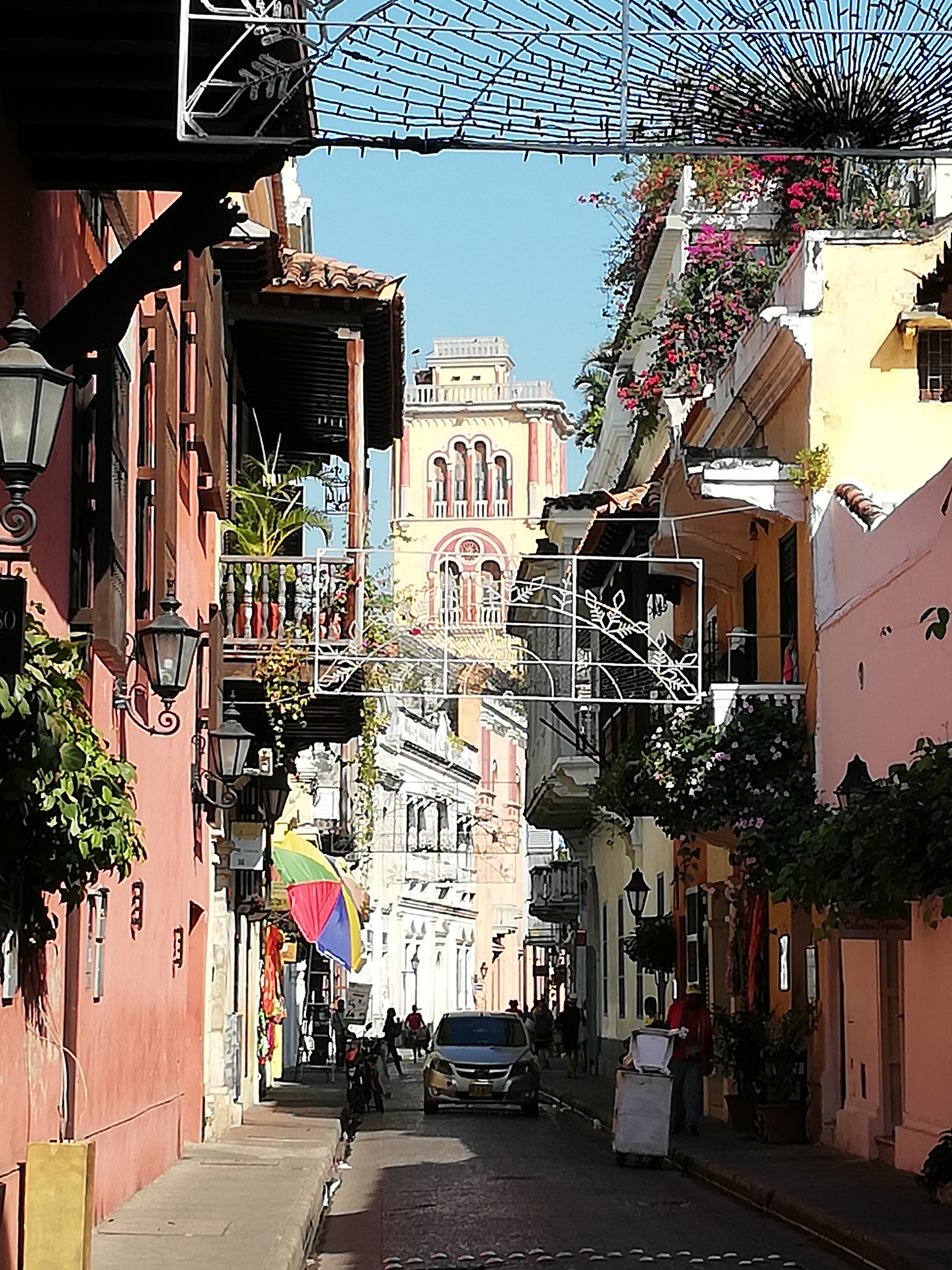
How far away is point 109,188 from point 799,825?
10.4 metres

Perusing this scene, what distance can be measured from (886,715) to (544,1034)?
107 ft

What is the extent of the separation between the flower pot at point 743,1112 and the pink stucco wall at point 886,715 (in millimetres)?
2125

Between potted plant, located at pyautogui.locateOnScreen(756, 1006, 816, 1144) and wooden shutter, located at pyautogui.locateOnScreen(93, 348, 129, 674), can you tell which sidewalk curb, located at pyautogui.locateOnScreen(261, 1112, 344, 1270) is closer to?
wooden shutter, located at pyautogui.locateOnScreen(93, 348, 129, 674)

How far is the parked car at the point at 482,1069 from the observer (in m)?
30.4

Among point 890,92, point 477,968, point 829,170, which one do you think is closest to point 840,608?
point 829,170

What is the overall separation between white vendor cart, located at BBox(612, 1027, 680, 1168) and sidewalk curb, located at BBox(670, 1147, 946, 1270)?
40 cm

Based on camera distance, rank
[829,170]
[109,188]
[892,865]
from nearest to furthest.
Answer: [109,188]
[892,865]
[829,170]

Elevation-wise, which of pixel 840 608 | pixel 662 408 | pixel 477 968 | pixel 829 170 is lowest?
pixel 477 968

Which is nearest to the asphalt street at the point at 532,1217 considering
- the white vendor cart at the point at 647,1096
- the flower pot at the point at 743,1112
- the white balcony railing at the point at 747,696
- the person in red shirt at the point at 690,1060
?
the white vendor cart at the point at 647,1096

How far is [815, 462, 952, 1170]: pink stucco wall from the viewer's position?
16828 mm

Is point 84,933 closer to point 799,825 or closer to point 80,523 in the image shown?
point 80,523

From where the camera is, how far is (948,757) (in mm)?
12781

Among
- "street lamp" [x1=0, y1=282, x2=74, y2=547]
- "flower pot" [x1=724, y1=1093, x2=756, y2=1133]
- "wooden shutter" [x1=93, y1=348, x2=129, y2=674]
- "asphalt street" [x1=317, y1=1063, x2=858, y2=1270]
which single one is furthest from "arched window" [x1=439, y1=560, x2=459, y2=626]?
"street lamp" [x1=0, y1=282, x2=74, y2=547]

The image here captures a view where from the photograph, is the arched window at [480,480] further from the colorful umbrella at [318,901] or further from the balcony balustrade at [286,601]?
the balcony balustrade at [286,601]
